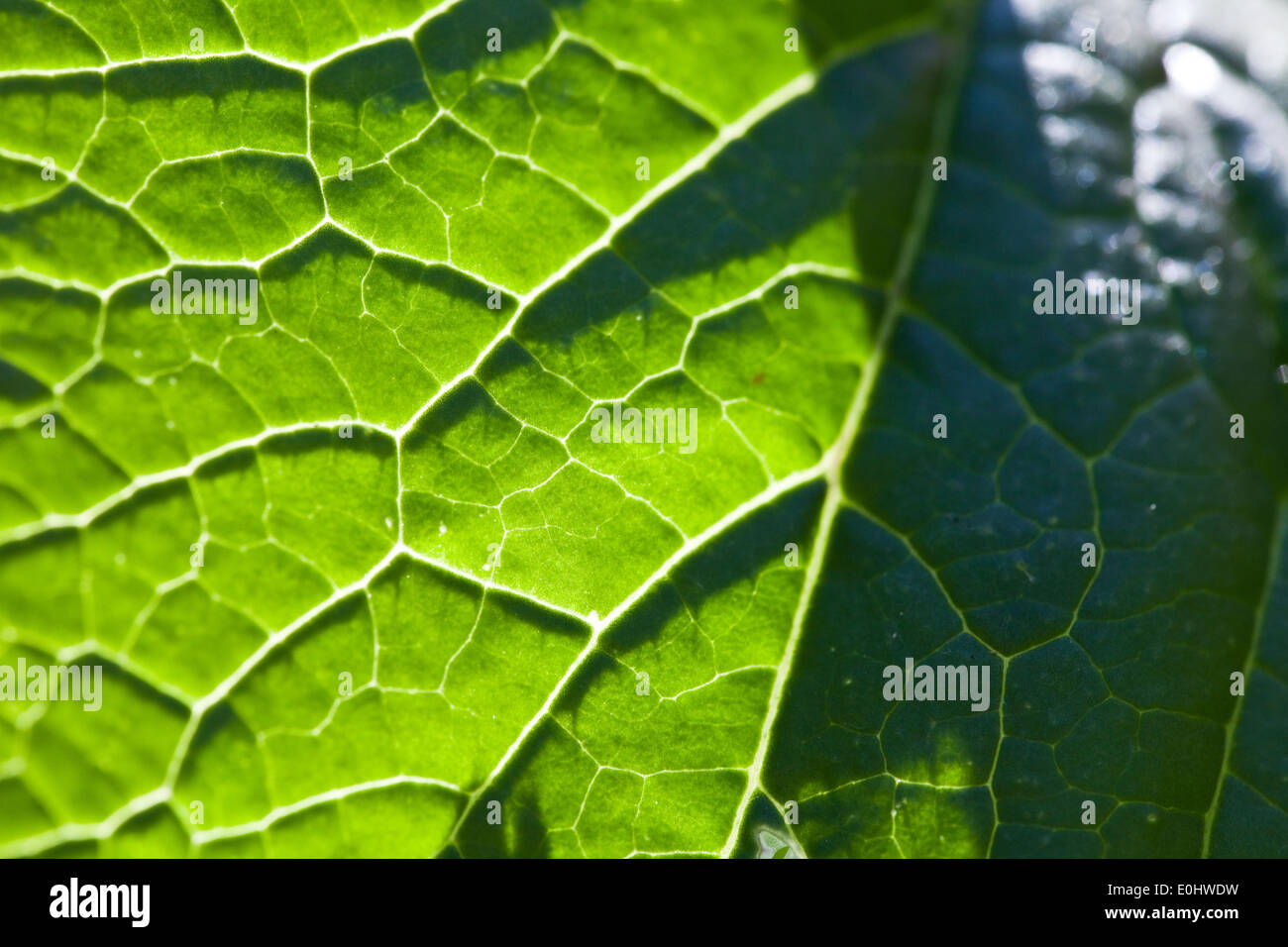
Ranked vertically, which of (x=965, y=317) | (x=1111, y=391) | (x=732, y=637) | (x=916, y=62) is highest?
(x=916, y=62)

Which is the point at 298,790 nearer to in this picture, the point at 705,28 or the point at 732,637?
the point at 732,637

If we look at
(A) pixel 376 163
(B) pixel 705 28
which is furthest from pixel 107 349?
(B) pixel 705 28

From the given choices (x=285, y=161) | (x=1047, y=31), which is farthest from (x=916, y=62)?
(x=285, y=161)

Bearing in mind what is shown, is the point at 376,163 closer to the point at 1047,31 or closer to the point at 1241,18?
the point at 1047,31

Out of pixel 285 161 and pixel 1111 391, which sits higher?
pixel 285 161
